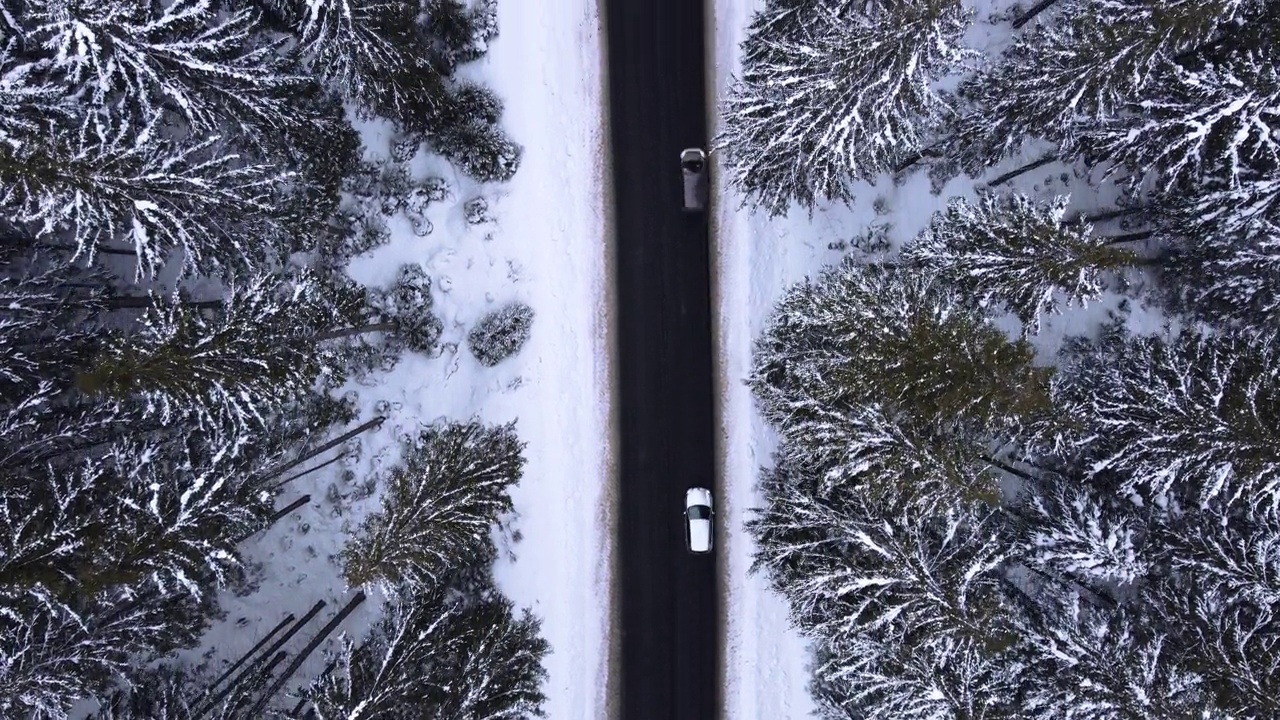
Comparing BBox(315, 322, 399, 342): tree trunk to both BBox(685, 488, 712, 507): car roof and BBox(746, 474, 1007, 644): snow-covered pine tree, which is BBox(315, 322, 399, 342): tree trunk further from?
BBox(746, 474, 1007, 644): snow-covered pine tree

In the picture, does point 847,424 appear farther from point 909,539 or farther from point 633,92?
point 633,92

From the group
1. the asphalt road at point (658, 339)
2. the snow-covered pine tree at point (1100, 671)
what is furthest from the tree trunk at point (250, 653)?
the snow-covered pine tree at point (1100, 671)

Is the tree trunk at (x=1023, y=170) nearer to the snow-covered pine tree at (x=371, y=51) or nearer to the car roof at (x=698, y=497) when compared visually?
the car roof at (x=698, y=497)

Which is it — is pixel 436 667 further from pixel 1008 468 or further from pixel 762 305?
pixel 1008 468

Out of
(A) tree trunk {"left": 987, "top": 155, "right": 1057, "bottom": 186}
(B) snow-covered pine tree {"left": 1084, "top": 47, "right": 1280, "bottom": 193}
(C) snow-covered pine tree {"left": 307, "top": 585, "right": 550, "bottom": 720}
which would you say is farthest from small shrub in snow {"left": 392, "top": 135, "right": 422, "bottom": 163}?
(B) snow-covered pine tree {"left": 1084, "top": 47, "right": 1280, "bottom": 193}

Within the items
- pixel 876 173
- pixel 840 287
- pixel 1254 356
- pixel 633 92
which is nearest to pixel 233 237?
pixel 633 92

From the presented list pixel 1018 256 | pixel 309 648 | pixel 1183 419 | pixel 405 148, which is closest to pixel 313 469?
pixel 309 648
